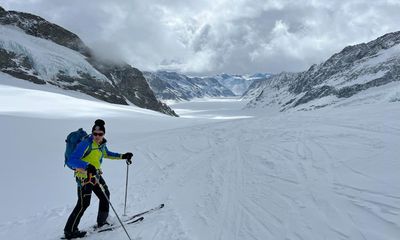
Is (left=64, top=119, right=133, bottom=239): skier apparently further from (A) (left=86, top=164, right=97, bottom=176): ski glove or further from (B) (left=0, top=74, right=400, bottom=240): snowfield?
(B) (left=0, top=74, right=400, bottom=240): snowfield

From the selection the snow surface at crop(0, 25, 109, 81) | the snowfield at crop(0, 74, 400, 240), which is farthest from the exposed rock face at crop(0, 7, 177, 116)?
the snowfield at crop(0, 74, 400, 240)

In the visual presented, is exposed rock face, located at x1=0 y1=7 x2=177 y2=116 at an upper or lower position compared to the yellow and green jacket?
upper

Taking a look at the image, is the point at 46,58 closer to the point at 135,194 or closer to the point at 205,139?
the point at 205,139

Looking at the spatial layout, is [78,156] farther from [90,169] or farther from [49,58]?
[49,58]

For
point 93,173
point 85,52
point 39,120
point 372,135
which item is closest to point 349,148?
point 372,135

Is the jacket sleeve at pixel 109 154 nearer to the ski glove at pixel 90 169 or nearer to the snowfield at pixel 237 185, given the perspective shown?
the ski glove at pixel 90 169

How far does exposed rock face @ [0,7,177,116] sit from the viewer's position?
80625 millimetres

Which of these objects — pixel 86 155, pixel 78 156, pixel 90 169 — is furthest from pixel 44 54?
pixel 90 169

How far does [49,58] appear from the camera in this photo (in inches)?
3499

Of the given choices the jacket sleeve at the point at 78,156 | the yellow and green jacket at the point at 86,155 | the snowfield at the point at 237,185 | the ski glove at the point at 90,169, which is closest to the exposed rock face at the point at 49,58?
the snowfield at the point at 237,185

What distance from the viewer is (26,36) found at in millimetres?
94938

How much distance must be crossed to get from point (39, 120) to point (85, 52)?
9610 cm

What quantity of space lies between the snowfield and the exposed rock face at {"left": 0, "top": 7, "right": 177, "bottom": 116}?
223 ft

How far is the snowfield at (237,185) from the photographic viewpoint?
7.61 meters
